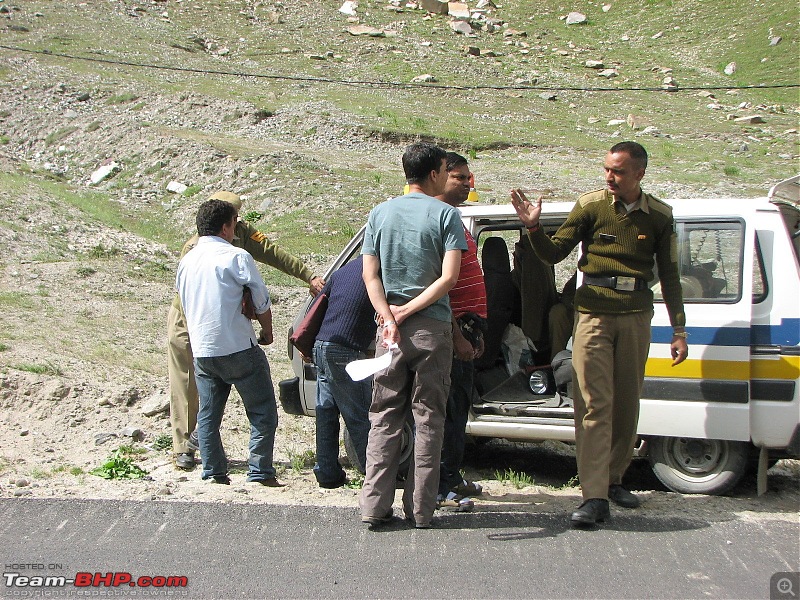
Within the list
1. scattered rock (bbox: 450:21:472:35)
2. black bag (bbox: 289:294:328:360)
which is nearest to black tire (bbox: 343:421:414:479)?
black bag (bbox: 289:294:328:360)

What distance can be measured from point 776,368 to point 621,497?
1172mm

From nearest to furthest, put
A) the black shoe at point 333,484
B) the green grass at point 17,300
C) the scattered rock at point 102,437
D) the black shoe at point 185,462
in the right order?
the black shoe at point 333,484
the black shoe at point 185,462
the scattered rock at point 102,437
the green grass at point 17,300

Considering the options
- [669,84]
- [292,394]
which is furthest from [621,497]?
[669,84]

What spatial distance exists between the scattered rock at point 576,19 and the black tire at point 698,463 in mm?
49857

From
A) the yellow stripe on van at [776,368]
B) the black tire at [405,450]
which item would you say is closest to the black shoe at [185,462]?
the black tire at [405,450]

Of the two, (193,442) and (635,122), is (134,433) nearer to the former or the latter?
(193,442)

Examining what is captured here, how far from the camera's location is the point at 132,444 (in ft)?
23.4

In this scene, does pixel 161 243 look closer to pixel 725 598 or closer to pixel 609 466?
pixel 609 466

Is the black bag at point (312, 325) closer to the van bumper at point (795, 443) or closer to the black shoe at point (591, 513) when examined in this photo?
the black shoe at point (591, 513)

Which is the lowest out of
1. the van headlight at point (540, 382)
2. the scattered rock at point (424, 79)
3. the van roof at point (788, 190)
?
the van headlight at point (540, 382)

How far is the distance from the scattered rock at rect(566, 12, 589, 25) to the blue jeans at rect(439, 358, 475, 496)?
1986 inches

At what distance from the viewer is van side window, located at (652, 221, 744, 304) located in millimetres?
5410

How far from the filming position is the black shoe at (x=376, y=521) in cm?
462

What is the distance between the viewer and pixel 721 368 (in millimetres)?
5301
